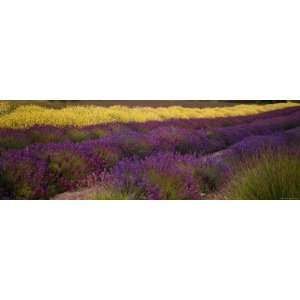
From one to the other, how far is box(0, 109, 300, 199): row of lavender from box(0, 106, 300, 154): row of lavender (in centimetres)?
2

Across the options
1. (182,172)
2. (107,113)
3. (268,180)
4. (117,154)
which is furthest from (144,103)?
(268,180)

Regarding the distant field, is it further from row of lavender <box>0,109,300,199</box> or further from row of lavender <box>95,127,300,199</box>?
row of lavender <box>95,127,300,199</box>

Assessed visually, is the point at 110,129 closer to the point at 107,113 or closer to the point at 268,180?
the point at 107,113

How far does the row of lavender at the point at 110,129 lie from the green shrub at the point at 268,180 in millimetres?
353

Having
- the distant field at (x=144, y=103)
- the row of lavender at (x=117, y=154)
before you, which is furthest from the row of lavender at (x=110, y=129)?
the distant field at (x=144, y=103)

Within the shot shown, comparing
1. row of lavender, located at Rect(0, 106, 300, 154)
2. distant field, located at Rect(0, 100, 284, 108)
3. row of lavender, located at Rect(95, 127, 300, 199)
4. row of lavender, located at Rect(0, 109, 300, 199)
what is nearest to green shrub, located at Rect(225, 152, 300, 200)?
row of lavender, located at Rect(95, 127, 300, 199)

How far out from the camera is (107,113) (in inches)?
143

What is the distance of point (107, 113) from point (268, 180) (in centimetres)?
127

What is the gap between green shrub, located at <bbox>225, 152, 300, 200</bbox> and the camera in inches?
135
